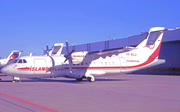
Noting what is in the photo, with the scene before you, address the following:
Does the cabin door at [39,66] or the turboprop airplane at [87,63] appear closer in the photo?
the turboprop airplane at [87,63]

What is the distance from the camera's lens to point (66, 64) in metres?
23.0

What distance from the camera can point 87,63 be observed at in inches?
934

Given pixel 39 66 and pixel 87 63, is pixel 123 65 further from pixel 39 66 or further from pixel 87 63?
pixel 39 66

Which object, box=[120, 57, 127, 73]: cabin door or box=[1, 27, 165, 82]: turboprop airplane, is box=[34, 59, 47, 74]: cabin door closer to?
box=[1, 27, 165, 82]: turboprop airplane

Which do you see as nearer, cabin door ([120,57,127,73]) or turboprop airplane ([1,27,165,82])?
turboprop airplane ([1,27,165,82])

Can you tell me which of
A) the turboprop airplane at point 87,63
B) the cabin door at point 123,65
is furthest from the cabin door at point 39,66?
the cabin door at point 123,65

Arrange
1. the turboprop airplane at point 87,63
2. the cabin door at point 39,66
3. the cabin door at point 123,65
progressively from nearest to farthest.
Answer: the turboprop airplane at point 87,63, the cabin door at point 39,66, the cabin door at point 123,65

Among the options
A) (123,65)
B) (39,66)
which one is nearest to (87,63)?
(123,65)

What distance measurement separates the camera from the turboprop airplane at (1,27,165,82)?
845 inches

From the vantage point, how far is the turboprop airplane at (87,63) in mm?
21453

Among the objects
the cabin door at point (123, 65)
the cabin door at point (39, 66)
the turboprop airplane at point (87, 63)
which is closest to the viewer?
the turboprop airplane at point (87, 63)

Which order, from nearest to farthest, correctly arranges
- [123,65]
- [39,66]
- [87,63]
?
1. [39,66]
2. [87,63]
3. [123,65]

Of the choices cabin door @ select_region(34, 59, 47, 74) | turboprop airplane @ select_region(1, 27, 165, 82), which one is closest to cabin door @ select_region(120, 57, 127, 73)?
turboprop airplane @ select_region(1, 27, 165, 82)

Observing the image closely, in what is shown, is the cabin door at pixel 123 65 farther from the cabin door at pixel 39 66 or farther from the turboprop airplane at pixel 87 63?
the cabin door at pixel 39 66
